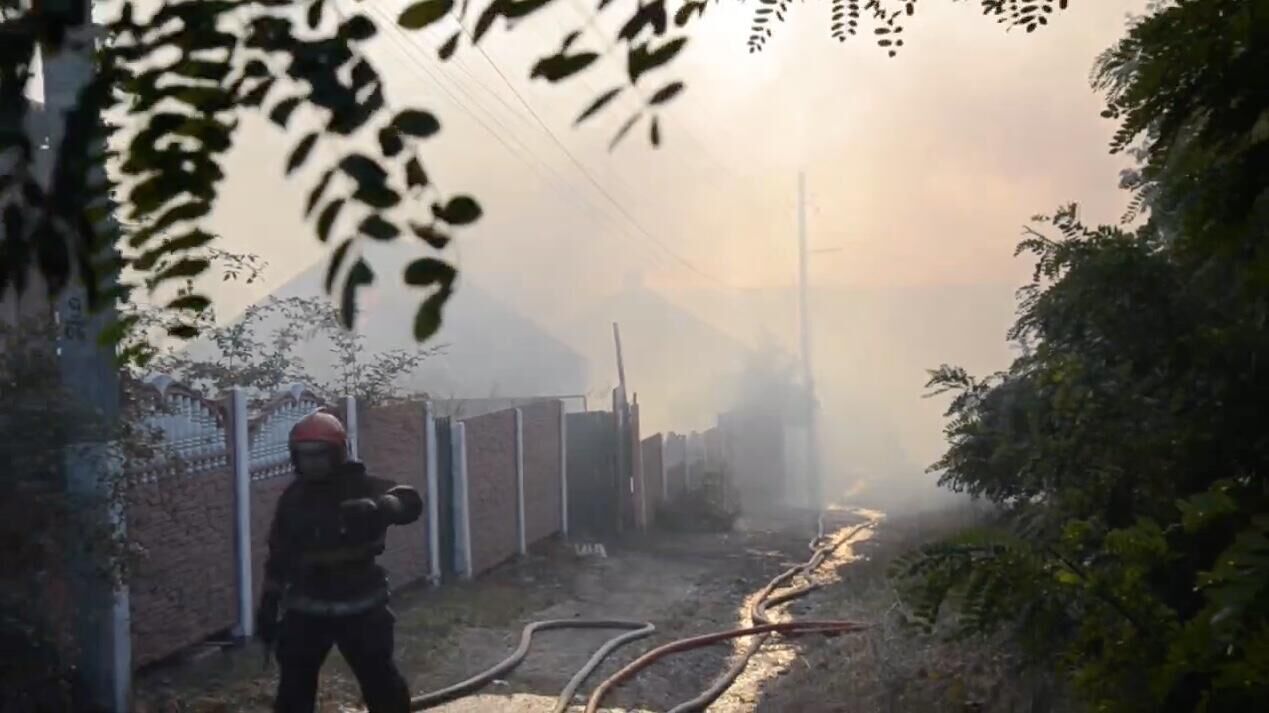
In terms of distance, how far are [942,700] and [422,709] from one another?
3155mm

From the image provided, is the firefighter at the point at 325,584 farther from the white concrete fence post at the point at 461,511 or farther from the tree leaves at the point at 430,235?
→ the white concrete fence post at the point at 461,511

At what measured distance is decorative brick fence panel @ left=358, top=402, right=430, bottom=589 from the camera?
38.2 ft

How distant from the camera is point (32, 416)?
641 cm

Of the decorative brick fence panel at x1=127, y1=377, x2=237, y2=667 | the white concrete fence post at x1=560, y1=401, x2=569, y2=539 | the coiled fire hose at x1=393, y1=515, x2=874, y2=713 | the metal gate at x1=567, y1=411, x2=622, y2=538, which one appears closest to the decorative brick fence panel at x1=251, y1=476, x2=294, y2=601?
the decorative brick fence panel at x1=127, y1=377, x2=237, y2=667

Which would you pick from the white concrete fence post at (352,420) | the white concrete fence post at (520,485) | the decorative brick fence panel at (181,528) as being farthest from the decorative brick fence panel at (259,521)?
the white concrete fence post at (520,485)

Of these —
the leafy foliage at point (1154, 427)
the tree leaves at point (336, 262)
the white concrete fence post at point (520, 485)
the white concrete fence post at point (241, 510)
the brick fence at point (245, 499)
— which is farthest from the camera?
the white concrete fence post at point (520, 485)

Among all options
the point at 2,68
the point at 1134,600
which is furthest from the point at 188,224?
the point at 1134,600

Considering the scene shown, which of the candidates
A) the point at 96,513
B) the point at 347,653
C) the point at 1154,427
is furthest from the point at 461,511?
the point at 1154,427

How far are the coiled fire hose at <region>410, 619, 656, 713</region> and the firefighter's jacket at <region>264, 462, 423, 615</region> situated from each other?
1425mm

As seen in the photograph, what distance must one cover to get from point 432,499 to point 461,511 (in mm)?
516

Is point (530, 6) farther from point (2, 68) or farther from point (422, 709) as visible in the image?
point (422, 709)

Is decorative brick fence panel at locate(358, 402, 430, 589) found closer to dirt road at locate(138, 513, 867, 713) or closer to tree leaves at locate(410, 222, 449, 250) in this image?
dirt road at locate(138, 513, 867, 713)

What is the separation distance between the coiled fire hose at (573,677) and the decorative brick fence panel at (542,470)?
479 cm

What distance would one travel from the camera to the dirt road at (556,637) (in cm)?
821
